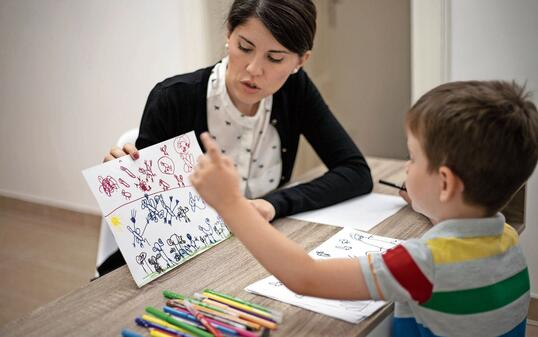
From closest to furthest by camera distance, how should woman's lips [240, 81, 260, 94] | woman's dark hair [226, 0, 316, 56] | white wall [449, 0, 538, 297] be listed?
woman's dark hair [226, 0, 316, 56] < woman's lips [240, 81, 260, 94] < white wall [449, 0, 538, 297]

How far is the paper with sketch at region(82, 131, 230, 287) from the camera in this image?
116 centimetres

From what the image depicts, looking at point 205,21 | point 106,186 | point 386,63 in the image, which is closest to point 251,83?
point 106,186

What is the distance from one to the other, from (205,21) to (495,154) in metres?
2.05

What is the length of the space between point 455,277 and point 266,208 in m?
0.65

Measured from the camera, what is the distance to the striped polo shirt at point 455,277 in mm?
852

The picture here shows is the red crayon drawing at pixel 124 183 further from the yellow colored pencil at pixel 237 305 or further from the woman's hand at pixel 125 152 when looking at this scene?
the yellow colored pencil at pixel 237 305

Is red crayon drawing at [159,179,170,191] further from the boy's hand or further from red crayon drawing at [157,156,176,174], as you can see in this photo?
the boy's hand

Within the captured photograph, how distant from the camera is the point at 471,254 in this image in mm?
873

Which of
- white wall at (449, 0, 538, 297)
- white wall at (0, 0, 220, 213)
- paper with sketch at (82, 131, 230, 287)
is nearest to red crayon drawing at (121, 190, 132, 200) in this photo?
paper with sketch at (82, 131, 230, 287)

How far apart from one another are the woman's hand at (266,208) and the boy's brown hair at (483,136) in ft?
1.95

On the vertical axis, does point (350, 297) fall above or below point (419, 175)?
below

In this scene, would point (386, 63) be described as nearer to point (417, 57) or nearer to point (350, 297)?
point (417, 57)

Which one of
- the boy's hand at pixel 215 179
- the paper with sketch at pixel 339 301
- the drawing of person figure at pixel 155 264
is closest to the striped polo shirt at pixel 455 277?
the paper with sketch at pixel 339 301

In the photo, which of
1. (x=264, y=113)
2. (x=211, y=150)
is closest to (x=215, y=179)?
(x=211, y=150)
